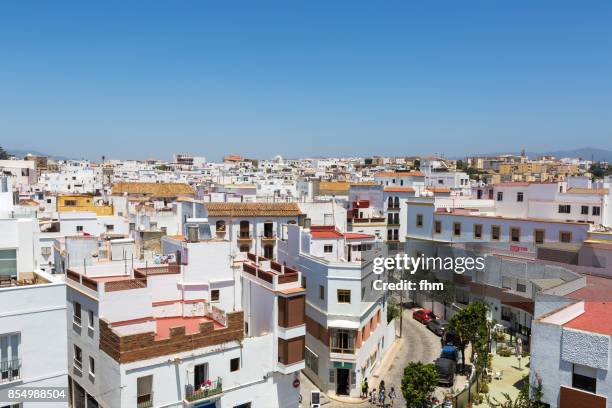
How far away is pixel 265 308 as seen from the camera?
20984 millimetres

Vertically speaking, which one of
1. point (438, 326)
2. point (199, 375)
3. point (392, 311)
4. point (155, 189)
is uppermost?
point (155, 189)

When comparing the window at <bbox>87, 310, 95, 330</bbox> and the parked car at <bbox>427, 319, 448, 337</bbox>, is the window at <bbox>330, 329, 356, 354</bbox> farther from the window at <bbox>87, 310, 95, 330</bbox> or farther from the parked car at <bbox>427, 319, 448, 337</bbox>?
the window at <bbox>87, 310, 95, 330</bbox>

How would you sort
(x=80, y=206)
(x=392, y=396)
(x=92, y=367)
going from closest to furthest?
(x=92, y=367)
(x=392, y=396)
(x=80, y=206)

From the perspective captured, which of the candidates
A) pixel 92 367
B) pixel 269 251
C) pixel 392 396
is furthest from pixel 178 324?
pixel 269 251

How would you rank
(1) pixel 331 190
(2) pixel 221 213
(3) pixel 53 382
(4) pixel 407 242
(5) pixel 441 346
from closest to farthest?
1. (3) pixel 53 382
2. (5) pixel 441 346
3. (2) pixel 221 213
4. (4) pixel 407 242
5. (1) pixel 331 190

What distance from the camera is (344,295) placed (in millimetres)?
24500

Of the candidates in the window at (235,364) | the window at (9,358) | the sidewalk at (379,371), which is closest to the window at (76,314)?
the window at (235,364)

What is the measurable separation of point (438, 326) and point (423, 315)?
2190mm

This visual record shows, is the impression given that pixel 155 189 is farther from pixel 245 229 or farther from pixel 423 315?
pixel 423 315

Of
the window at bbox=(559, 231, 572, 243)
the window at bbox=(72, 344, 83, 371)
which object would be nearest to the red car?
the window at bbox=(559, 231, 572, 243)

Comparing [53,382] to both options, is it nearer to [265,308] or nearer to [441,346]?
[265,308]

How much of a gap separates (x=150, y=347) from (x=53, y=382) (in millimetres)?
3706

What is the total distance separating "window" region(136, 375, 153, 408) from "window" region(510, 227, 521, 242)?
2454 cm

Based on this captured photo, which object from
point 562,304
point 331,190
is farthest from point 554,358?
point 331,190
